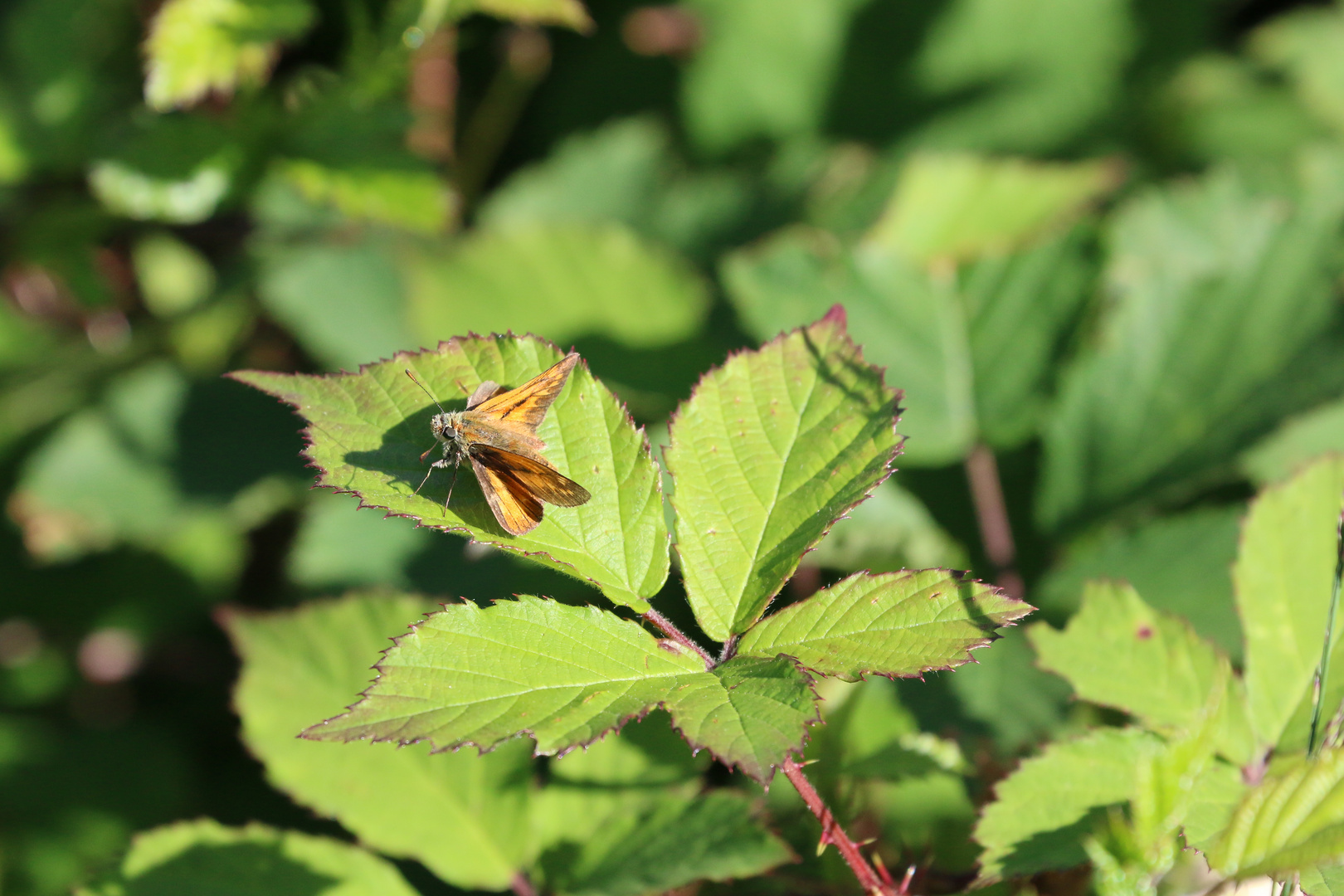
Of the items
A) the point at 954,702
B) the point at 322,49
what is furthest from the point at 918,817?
the point at 322,49

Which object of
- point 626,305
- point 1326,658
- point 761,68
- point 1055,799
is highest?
point 761,68

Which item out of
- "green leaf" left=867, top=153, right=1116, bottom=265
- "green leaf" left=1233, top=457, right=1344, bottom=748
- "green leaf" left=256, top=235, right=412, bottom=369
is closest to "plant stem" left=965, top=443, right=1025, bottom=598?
"green leaf" left=867, top=153, right=1116, bottom=265

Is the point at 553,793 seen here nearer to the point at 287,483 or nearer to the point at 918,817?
the point at 918,817

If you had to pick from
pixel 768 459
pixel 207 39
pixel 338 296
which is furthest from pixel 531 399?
pixel 338 296

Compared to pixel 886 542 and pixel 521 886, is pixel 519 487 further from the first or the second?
pixel 886 542

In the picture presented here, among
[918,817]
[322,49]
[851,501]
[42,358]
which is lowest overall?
[918,817]

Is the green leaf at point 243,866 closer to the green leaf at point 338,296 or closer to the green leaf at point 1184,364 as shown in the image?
the green leaf at point 338,296

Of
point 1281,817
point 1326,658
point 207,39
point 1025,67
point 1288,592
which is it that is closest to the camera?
point 1281,817

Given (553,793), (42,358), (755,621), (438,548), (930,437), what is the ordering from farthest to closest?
1. (42,358)
2. (438,548)
3. (930,437)
4. (553,793)
5. (755,621)
